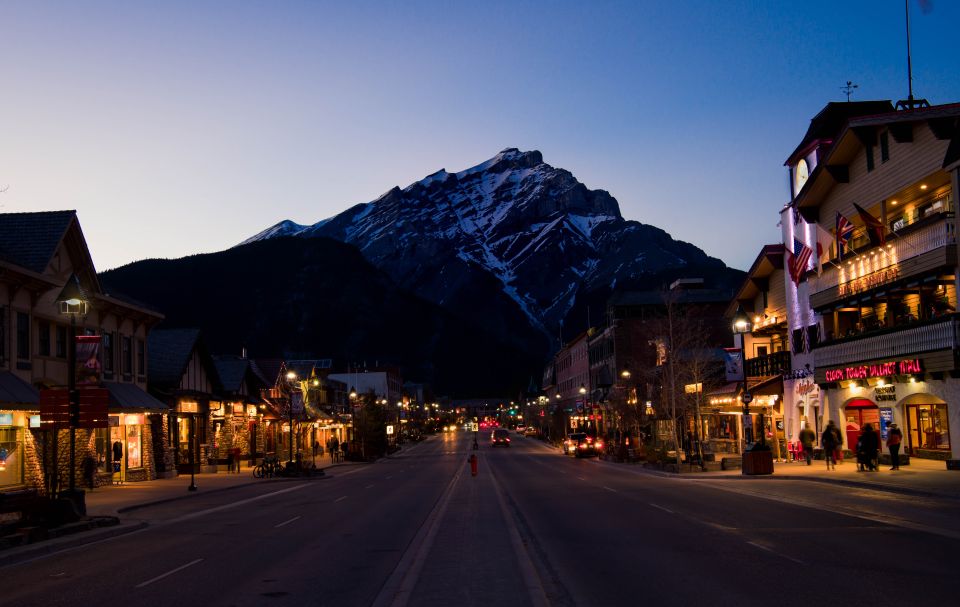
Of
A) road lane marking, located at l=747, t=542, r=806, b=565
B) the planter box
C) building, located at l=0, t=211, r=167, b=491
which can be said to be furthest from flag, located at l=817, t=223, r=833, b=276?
building, located at l=0, t=211, r=167, b=491

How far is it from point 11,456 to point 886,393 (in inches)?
1369

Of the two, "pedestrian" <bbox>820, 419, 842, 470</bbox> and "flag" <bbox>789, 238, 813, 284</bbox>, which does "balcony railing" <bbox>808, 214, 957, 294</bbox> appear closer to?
"flag" <bbox>789, 238, 813, 284</bbox>

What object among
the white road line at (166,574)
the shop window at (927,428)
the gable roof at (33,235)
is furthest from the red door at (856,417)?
the gable roof at (33,235)

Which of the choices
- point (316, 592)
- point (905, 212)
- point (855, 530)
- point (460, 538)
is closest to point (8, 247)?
point (460, 538)

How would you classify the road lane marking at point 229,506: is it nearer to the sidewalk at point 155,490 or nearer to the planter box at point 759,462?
the sidewalk at point 155,490

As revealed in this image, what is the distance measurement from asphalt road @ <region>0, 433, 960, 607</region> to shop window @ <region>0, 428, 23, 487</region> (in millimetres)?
7383

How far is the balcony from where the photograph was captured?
32.8 meters

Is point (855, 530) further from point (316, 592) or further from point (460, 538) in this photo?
point (316, 592)

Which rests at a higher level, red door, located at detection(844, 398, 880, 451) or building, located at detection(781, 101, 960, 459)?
building, located at detection(781, 101, 960, 459)

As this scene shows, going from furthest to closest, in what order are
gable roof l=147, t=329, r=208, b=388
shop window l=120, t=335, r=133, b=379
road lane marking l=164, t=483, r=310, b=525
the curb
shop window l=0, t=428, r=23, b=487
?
1. gable roof l=147, t=329, r=208, b=388
2. shop window l=120, t=335, r=133, b=379
3. shop window l=0, t=428, r=23, b=487
4. road lane marking l=164, t=483, r=310, b=525
5. the curb

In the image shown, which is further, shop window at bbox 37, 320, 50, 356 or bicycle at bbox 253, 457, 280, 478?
bicycle at bbox 253, 457, 280, 478

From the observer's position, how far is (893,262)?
36.7m

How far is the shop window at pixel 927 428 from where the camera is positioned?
118 feet

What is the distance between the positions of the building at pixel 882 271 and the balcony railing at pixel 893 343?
0.05 m
